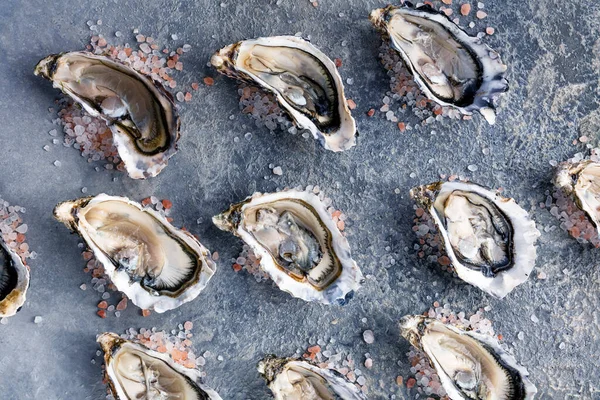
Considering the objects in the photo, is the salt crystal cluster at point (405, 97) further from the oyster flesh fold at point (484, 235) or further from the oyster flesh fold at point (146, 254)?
the oyster flesh fold at point (146, 254)

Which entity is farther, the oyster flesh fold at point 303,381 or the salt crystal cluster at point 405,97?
the salt crystal cluster at point 405,97

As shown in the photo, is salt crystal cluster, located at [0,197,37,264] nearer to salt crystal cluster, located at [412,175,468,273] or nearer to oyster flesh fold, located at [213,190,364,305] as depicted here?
oyster flesh fold, located at [213,190,364,305]

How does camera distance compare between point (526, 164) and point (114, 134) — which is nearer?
point (114, 134)

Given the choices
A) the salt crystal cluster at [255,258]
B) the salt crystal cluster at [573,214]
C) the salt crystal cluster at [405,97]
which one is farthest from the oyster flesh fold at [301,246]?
the salt crystal cluster at [573,214]

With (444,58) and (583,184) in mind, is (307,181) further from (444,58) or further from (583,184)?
(583,184)

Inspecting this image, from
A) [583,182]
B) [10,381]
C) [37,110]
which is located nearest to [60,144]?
[37,110]

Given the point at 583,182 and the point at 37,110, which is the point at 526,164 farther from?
the point at 37,110

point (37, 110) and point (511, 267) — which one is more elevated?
point (37, 110)
